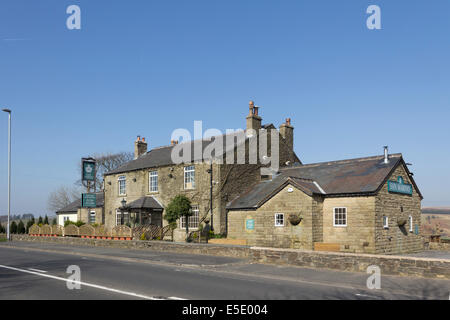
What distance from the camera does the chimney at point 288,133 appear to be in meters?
37.5

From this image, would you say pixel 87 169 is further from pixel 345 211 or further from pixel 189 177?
pixel 345 211

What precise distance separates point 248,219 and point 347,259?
50.7 feet

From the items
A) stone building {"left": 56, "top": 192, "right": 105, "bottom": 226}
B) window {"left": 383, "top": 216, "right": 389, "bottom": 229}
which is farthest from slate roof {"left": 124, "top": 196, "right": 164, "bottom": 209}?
window {"left": 383, "top": 216, "right": 389, "bottom": 229}

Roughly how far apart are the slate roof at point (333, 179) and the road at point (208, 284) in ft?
35.9

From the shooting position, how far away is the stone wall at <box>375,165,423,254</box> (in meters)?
25.8

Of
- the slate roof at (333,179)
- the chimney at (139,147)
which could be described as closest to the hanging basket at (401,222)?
the slate roof at (333,179)

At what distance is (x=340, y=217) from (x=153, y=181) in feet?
60.4

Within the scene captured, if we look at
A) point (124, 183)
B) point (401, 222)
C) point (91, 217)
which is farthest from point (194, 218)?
point (91, 217)

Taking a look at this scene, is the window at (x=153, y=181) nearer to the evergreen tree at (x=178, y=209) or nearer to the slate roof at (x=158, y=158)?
the slate roof at (x=158, y=158)

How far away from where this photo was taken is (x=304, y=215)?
2669 centimetres

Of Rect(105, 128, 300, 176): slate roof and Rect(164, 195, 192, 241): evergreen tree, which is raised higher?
Rect(105, 128, 300, 176): slate roof

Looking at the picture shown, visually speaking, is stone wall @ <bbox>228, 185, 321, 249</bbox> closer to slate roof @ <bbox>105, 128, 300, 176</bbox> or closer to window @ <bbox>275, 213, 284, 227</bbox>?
window @ <bbox>275, 213, 284, 227</bbox>
